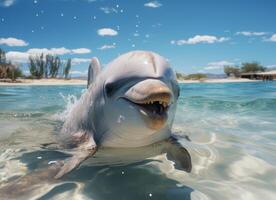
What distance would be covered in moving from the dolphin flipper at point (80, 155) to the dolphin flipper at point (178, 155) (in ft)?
2.70

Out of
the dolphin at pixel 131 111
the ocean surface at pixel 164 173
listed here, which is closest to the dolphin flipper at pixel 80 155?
the dolphin at pixel 131 111

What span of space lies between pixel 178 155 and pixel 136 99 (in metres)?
1.07

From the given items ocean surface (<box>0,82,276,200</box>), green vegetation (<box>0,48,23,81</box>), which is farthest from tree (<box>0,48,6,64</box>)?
ocean surface (<box>0,82,276,200</box>)

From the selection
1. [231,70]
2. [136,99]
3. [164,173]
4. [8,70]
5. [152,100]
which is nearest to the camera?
[152,100]

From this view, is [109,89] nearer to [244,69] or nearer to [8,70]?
[8,70]

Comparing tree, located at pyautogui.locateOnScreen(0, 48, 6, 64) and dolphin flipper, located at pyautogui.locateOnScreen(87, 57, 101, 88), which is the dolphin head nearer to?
dolphin flipper, located at pyautogui.locateOnScreen(87, 57, 101, 88)

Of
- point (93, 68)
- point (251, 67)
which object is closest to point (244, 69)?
Answer: point (251, 67)

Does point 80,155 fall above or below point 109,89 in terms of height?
below

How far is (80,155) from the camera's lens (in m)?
3.44

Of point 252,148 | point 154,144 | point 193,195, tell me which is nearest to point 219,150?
point 252,148

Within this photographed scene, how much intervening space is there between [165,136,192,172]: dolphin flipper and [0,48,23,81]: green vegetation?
47525mm

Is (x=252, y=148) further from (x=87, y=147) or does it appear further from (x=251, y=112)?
(x=251, y=112)

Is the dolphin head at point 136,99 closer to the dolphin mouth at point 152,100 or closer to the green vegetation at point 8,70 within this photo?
the dolphin mouth at point 152,100

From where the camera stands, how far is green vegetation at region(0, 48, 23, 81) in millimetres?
50312
